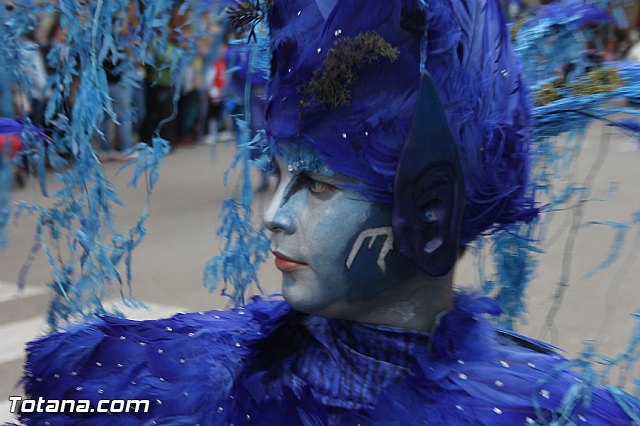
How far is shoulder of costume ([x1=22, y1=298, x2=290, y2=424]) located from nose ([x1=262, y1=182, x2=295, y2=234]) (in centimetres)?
30

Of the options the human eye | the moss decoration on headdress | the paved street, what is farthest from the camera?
the paved street

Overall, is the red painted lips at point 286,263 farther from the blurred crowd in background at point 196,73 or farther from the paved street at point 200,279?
the paved street at point 200,279

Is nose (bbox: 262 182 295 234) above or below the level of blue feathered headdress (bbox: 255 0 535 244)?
below

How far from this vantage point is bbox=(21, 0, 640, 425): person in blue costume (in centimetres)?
149

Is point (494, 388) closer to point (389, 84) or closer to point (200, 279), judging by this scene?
point (389, 84)

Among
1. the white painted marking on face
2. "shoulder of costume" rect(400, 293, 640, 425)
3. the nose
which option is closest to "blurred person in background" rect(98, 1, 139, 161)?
the nose

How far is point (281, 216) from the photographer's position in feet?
5.19

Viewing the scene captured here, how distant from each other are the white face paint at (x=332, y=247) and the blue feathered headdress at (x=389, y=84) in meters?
0.05

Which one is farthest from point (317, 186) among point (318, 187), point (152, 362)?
point (152, 362)

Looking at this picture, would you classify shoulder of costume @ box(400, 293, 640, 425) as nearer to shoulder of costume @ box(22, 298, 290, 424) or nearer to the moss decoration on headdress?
shoulder of costume @ box(22, 298, 290, 424)

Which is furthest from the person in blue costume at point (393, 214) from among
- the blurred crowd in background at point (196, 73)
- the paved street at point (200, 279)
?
the paved street at point (200, 279)

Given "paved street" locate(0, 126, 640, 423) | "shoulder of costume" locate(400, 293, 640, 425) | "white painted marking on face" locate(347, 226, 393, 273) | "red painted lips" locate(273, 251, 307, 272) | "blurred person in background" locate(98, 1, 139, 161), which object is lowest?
"paved street" locate(0, 126, 640, 423)

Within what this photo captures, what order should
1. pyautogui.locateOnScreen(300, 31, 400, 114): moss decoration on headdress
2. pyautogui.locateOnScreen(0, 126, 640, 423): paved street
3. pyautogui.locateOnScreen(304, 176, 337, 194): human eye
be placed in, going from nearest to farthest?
pyautogui.locateOnScreen(300, 31, 400, 114): moss decoration on headdress, pyautogui.locateOnScreen(304, 176, 337, 194): human eye, pyautogui.locateOnScreen(0, 126, 640, 423): paved street

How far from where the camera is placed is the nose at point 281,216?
1576 millimetres
